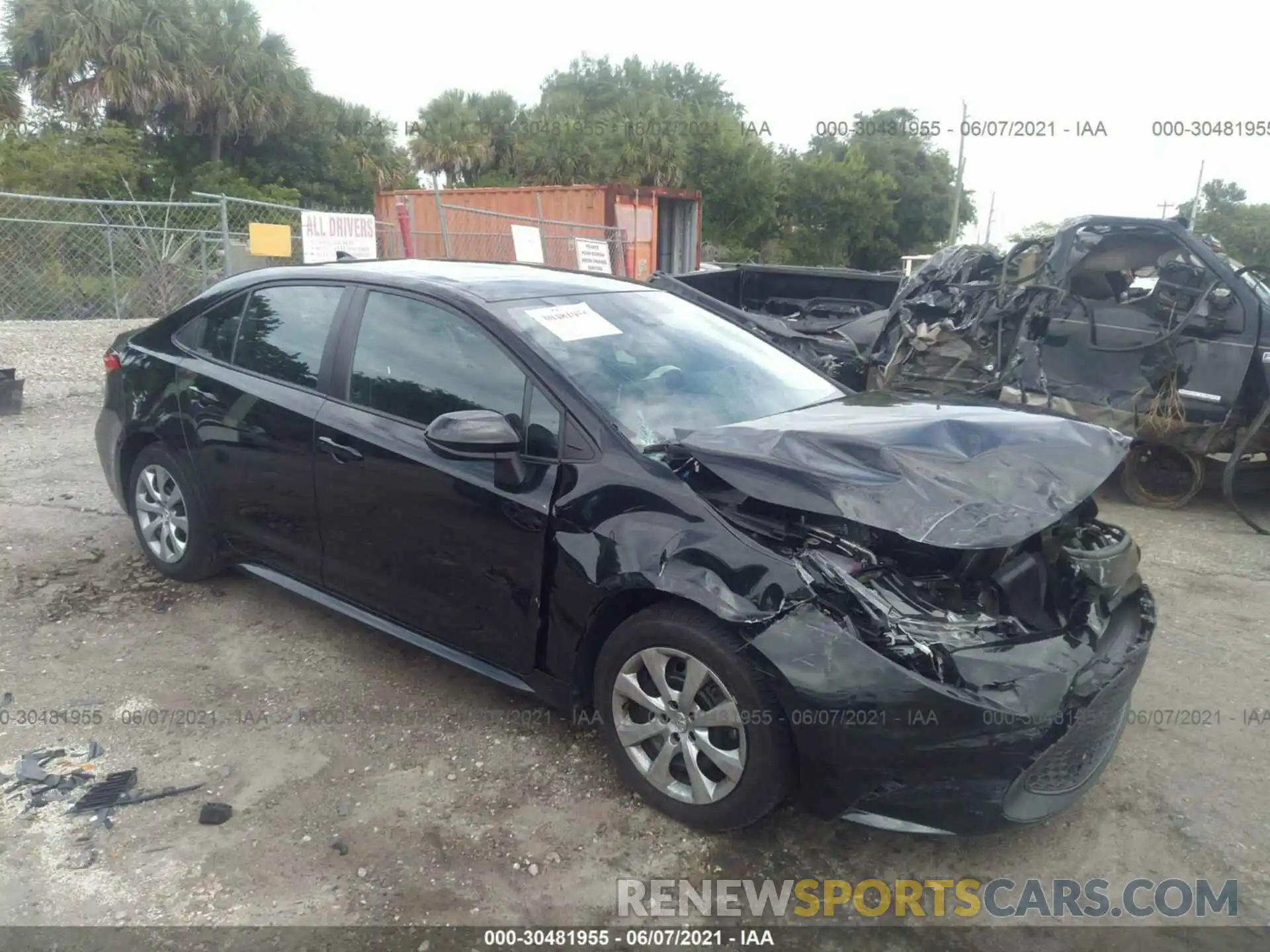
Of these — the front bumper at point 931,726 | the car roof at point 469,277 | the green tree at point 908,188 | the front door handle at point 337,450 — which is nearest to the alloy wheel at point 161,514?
the car roof at point 469,277

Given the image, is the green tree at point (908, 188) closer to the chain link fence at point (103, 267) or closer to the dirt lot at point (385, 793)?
the chain link fence at point (103, 267)

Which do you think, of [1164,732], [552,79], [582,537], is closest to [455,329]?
[582,537]

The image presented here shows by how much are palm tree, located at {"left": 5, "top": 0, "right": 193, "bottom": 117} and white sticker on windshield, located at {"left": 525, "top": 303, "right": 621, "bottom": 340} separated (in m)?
31.4

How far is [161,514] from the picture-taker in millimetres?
4605

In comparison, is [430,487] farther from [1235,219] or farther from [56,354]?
[1235,219]

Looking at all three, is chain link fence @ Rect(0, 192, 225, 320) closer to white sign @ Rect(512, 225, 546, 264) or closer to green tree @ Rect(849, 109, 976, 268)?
white sign @ Rect(512, 225, 546, 264)

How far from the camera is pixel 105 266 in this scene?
13.8m

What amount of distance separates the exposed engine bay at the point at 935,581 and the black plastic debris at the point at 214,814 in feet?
5.97

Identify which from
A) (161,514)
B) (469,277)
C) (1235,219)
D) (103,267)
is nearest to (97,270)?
(103,267)

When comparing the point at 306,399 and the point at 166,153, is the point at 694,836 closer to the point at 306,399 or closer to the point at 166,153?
the point at 306,399

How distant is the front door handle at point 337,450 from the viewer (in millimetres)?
3600

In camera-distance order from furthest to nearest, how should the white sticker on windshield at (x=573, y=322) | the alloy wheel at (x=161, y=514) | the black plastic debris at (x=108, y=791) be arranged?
the alloy wheel at (x=161, y=514)
the white sticker on windshield at (x=573, y=322)
the black plastic debris at (x=108, y=791)

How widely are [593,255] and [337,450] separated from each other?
1046cm

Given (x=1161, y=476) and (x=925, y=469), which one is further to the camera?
(x=1161, y=476)
